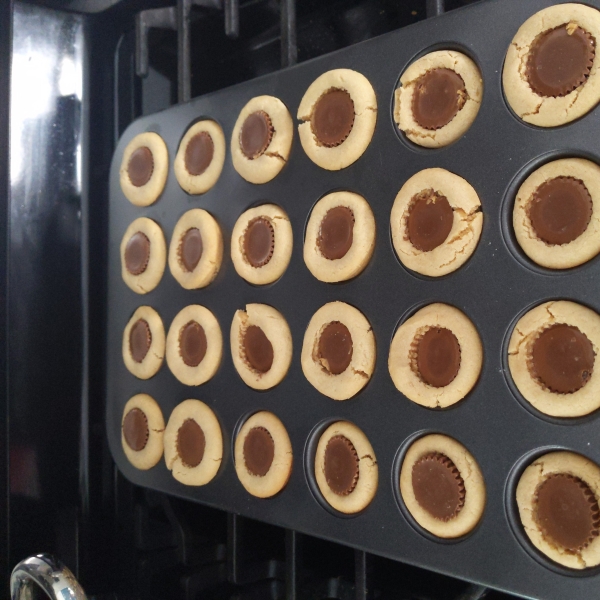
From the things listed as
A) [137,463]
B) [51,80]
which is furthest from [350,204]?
[51,80]

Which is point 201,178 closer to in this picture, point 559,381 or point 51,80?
point 51,80

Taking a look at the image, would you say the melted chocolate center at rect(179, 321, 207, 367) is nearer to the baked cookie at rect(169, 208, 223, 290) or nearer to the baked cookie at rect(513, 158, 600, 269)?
the baked cookie at rect(169, 208, 223, 290)

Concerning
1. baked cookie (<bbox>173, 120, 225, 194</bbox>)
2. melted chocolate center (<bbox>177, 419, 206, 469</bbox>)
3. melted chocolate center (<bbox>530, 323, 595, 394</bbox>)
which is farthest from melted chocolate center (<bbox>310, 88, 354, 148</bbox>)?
melted chocolate center (<bbox>177, 419, 206, 469</bbox>)

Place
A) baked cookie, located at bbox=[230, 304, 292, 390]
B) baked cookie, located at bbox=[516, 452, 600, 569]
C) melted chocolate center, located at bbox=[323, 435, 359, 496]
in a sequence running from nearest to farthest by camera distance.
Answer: baked cookie, located at bbox=[516, 452, 600, 569]
melted chocolate center, located at bbox=[323, 435, 359, 496]
baked cookie, located at bbox=[230, 304, 292, 390]

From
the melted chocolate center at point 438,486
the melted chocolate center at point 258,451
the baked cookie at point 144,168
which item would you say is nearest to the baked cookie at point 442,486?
the melted chocolate center at point 438,486

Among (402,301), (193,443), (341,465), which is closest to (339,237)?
(402,301)

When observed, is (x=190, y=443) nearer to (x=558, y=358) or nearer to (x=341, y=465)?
(x=341, y=465)
